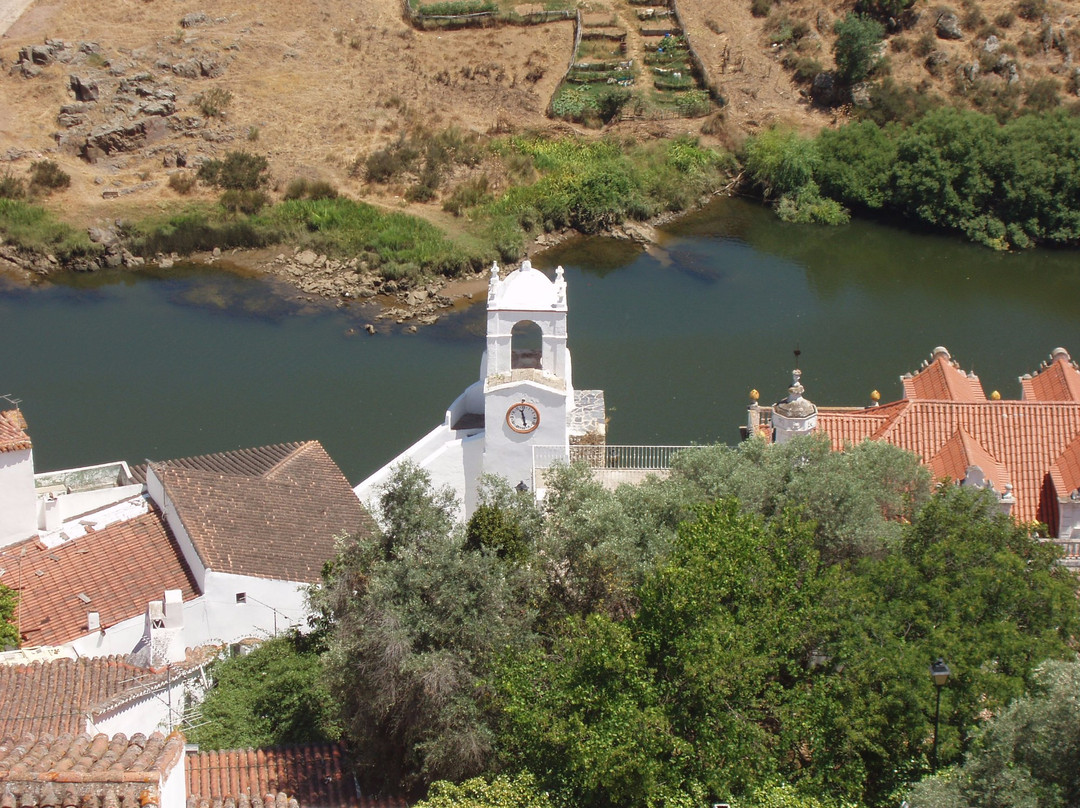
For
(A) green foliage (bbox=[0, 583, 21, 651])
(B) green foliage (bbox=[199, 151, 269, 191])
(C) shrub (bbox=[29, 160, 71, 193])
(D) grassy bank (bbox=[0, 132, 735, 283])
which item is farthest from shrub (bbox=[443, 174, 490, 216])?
(A) green foliage (bbox=[0, 583, 21, 651])

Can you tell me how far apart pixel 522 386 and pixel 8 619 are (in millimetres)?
12339

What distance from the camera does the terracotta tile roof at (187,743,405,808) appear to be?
902 inches

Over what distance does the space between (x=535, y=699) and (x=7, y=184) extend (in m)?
54.6

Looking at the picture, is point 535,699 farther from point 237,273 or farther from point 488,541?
point 237,273

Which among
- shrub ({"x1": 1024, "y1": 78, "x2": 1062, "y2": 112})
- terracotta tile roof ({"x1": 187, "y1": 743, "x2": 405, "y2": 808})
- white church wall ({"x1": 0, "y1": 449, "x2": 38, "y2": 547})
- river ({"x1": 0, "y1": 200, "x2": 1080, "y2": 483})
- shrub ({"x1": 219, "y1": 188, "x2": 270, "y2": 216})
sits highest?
shrub ({"x1": 1024, "y1": 78, "x2": 1062, "y2": 112})

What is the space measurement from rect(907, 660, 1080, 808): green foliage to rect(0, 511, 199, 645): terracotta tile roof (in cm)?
1718

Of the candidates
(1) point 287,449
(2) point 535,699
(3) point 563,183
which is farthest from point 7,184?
(2) point 535,699

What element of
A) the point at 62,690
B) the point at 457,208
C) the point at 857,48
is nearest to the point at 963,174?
the point at 857,48

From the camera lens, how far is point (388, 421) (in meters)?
48.5

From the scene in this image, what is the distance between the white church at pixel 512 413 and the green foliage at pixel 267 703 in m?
6.03

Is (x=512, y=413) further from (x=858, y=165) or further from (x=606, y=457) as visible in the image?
(x=858, y=165)

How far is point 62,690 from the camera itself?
25.9 metres

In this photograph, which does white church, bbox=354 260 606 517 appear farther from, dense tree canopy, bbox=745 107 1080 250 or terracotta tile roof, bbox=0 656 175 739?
dense tree canopy, bbox=745 107 1080 250

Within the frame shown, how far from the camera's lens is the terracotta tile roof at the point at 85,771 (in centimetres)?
1727
